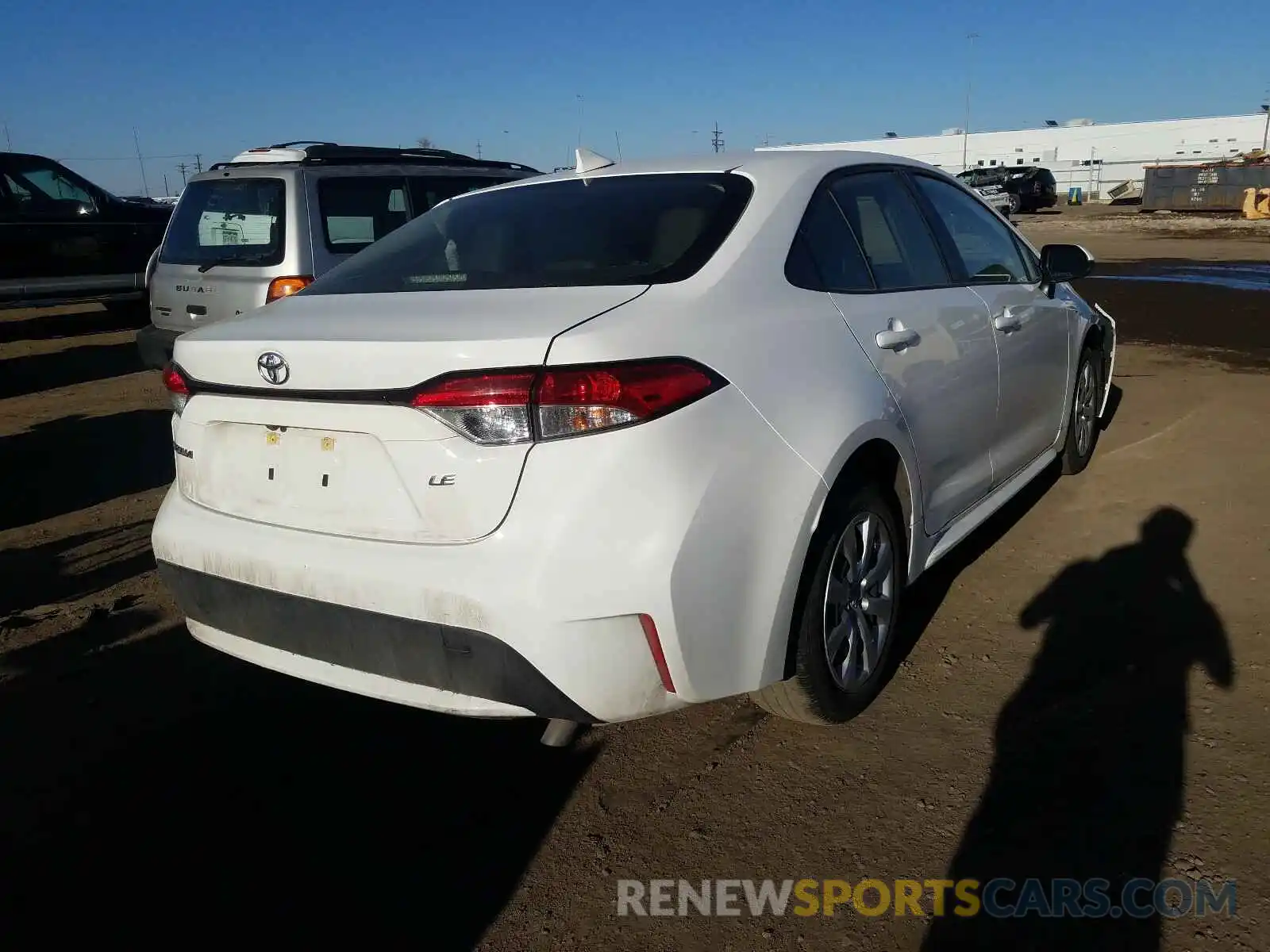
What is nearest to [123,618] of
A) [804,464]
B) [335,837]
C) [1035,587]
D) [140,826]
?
[140,826]

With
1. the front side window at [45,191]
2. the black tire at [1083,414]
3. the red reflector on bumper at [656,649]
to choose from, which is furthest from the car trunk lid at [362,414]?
the front side window at [45,191]

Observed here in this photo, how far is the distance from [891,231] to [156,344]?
5.71m

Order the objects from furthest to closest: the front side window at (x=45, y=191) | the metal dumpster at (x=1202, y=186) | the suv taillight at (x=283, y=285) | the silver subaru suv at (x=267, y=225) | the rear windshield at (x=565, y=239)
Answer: the metal dumpster at (x=1202, y=186)
the front side window at (x=45, y=191)
the silver subaru suv at (x=267, y=225)
the suv taillight at (x=283, y=285)
the rear windshield at (x=565, y=239)

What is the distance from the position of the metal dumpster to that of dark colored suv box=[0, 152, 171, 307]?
32973mm

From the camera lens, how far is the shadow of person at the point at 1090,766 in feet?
7.09

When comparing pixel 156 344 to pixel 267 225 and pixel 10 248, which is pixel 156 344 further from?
pixel 10 248

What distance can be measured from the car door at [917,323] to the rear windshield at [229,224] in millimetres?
4531

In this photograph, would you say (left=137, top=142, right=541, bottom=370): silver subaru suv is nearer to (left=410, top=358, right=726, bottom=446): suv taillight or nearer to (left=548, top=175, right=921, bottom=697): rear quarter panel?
(left=548, top=175, right=921, bottom=697): rear quarter panel

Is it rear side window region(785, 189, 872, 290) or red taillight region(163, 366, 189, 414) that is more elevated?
rear side window region(785, 189, 872, 290)

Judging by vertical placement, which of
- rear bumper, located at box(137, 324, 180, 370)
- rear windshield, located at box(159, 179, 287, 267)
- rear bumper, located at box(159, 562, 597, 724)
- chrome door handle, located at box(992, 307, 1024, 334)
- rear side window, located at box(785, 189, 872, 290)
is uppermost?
rear windshield, located at box(159, 179, 287, 267)

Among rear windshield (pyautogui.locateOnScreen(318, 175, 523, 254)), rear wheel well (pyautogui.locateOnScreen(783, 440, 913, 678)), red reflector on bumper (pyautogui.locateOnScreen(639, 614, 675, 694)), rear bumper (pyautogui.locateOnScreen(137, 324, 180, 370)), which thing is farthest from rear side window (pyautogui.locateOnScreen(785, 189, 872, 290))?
rear bumper (pyautogui.locateOnScreen(137, 324, 180, 370))

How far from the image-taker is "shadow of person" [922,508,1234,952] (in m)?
2.16

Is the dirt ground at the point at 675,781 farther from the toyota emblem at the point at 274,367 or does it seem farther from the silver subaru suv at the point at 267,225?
the silver subaru suv at the point at 267,225

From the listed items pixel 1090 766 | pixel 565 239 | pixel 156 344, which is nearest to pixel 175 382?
pixel 565 239
